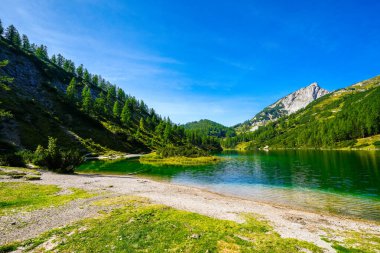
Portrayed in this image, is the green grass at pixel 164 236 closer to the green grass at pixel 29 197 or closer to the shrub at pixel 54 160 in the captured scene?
the green grass at pixel 29 197

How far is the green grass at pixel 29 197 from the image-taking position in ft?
74.3

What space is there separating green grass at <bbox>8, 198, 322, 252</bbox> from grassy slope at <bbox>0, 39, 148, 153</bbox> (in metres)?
84.5

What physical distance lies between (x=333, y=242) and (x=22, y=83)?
646 feet

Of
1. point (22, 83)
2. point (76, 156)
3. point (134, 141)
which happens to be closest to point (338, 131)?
point (134, 141)

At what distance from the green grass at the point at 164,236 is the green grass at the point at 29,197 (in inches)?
322

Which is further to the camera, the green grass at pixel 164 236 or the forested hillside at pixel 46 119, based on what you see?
the forested hillside at pixel 46 119

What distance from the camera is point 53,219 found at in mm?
19750

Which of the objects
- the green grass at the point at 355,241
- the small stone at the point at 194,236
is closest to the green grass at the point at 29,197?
the small stone at the point at 194,236

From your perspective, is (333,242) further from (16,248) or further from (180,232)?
(16,248)

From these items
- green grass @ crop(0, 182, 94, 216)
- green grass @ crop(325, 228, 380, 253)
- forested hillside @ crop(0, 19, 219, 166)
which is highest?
forested hillside @ crop(0, 19, 219, 166)

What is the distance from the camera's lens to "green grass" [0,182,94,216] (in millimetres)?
22634

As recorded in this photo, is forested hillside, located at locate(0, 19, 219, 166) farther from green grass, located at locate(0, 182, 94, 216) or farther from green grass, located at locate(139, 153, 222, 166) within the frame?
green grass, located at locate(0, 182, 94, 216)

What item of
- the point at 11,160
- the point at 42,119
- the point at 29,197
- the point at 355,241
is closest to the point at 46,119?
the point at 42,119

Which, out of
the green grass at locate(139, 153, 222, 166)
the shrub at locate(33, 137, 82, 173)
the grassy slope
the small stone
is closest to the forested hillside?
the grassy slope
